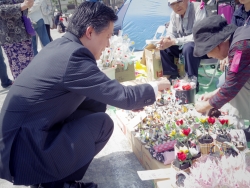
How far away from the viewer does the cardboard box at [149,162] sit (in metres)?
1.76

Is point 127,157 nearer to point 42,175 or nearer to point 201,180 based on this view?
point 42,175

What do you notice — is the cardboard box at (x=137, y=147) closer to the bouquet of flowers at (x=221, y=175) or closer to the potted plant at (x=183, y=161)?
the potted plant at (x=183, y=161)

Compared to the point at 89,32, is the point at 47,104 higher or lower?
lower

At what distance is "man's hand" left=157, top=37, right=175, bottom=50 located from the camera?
327 cm

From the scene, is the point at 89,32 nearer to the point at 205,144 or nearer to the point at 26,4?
the point at 205,144

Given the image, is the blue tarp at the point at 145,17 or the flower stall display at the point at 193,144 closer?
the flower stall display at the point at 193,144

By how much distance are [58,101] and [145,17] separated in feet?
15.9

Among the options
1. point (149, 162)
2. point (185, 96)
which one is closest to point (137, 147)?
point (149, 162)

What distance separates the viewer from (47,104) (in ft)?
5.04

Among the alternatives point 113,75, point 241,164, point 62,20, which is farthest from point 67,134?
point 62,20

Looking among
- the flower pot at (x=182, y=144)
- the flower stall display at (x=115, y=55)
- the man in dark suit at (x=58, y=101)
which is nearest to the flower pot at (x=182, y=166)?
the flower pot at (x=182, y=144)

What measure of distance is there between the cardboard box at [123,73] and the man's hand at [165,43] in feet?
1.74

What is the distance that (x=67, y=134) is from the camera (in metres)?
1.62

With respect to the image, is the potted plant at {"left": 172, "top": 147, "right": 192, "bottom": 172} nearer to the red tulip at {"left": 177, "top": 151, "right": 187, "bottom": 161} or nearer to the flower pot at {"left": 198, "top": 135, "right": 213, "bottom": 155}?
the red tulip at {"left": 177, "top": 151, "right": 187, "bottom": 161}
